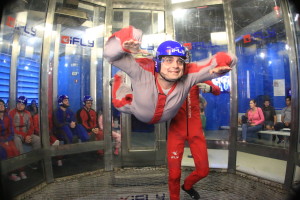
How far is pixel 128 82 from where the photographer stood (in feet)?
13.2

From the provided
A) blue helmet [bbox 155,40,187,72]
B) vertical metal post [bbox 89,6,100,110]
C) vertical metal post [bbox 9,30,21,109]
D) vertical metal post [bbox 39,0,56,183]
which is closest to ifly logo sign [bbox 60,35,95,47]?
vertical metal post [bbox 89,6,100,110]

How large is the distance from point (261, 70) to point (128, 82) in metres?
2.42

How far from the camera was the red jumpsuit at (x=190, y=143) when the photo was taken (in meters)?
2.58

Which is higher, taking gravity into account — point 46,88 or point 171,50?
point 171,50

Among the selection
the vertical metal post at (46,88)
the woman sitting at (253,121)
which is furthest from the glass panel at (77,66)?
the woman sitting at (253,121)

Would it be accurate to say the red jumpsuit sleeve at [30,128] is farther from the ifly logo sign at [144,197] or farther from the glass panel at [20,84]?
the ifly logo sign at [144,197]

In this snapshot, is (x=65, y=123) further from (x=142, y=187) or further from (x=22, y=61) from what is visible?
(x=142, y=187)

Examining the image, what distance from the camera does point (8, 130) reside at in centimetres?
287

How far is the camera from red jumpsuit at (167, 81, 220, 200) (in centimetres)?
258

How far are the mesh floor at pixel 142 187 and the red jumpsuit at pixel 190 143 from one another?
393 millimetres

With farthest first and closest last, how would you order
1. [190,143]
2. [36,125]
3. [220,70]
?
[36,125], [190,143], [220,70]

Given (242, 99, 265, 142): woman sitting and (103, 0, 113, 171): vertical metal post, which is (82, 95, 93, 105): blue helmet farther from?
(242, 99, 265, 142): woman sitting

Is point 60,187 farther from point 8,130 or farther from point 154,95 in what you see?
point 154,95

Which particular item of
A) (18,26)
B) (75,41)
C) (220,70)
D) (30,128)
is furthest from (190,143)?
(18,26)
